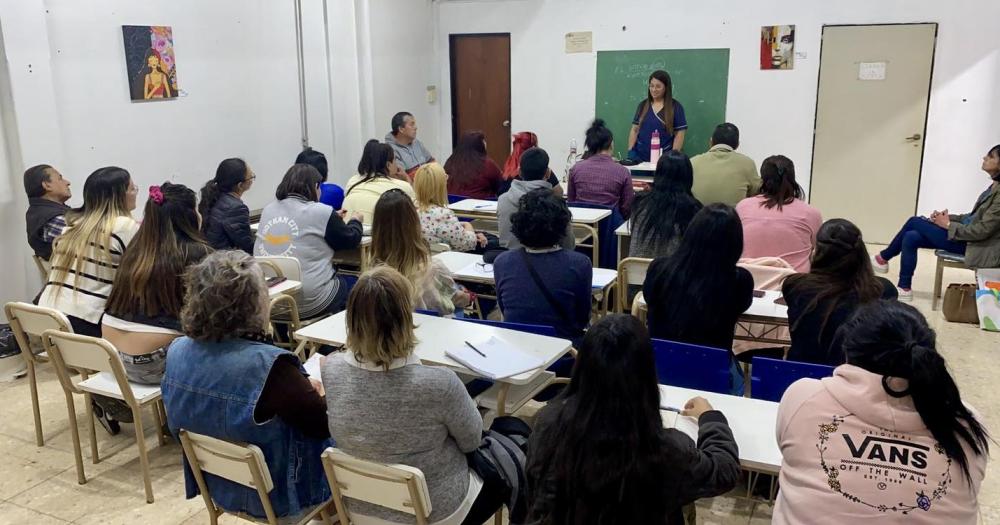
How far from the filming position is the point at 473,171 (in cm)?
618

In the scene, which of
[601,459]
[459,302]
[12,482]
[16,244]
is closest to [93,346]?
[12,482]

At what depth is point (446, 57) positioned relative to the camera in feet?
29.5

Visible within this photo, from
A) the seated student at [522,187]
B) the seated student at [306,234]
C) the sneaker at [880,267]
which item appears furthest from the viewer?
the sneaker at [880,267]

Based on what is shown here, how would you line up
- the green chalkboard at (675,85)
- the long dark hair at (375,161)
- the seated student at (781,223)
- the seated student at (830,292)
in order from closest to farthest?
the seated student at (830,292), the seated student at (781,223), the long dark hair at (375,161), the green chalkboard at (675,85)

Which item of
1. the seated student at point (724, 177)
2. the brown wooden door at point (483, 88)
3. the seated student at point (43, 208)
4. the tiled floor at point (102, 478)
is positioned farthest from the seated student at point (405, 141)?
the tiled floor at point (102, 478)

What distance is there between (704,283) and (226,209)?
9.40 ft

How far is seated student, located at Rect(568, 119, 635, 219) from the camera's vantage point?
223 inches

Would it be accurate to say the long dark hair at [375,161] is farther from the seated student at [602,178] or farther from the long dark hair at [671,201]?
the long dark hair at [671,201]

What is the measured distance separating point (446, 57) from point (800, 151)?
4.02 metres

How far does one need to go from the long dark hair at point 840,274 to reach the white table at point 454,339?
3.06 ft

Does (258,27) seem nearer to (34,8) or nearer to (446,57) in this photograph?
(34,8)

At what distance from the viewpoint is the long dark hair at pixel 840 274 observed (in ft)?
9.30

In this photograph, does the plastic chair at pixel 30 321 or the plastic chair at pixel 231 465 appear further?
the plastic chair at pixel 30 321

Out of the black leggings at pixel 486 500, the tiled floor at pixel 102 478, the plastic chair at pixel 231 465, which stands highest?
the plastic chair at pixel 231 465
